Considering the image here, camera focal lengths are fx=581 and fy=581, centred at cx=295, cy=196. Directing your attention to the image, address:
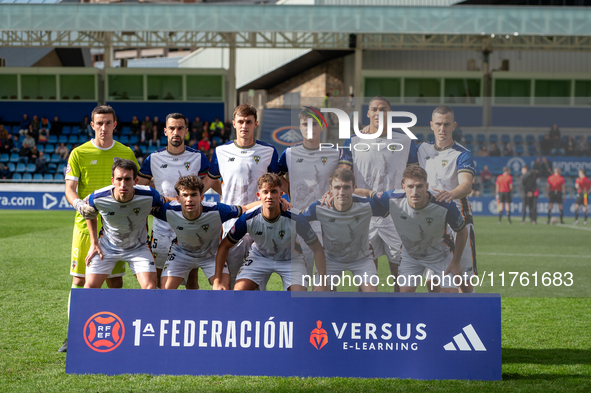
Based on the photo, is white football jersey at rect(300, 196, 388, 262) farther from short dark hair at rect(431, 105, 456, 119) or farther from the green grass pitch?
short dark hair at rect(431, 105, 456, 119)

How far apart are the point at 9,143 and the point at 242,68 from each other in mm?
13926

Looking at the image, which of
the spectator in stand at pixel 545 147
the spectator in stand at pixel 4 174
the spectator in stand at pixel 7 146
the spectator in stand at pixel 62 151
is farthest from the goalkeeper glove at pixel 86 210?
the spectator in stand at pixel 7 146

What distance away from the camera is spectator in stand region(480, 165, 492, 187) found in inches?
163

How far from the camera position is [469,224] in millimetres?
4016

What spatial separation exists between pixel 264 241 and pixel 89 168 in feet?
5.13

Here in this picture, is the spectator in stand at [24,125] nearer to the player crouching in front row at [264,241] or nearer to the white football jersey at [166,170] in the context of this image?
the white football jersey at [166,170]

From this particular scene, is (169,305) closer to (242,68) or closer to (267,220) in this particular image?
(267,220)

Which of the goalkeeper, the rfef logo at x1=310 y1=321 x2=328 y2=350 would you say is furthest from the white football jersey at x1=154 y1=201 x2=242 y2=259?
the rfef logo at x1=310 y1=321 x2=328 y2=350

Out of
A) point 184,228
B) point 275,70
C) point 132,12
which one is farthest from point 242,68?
point 184,228

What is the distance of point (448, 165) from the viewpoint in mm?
3873

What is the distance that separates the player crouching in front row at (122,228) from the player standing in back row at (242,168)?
23.9 inches

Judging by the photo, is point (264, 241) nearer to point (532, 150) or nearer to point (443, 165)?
point (443, 165)

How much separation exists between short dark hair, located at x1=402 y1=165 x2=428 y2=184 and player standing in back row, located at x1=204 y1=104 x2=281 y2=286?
1.30 meters

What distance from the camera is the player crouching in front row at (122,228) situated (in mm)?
4340
